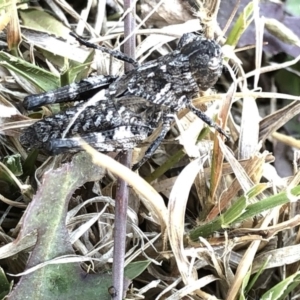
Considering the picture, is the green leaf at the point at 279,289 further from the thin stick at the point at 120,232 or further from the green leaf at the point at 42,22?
the green leaf at the point at 42,22

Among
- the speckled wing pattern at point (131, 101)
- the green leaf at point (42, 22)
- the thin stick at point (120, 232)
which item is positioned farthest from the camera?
the green leaf at point (42, 22)

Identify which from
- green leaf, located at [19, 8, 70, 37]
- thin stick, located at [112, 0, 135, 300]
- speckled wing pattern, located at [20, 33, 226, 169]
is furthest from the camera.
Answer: green leaf, located at [19, 8, 70, 37]

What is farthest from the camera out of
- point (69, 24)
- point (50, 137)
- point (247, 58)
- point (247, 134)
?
point (247, 58)

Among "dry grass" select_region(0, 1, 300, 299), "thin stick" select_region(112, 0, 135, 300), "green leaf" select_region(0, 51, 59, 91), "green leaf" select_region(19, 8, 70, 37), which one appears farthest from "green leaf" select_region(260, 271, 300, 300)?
"green leaf" select_region(19, 8, 70, 37)

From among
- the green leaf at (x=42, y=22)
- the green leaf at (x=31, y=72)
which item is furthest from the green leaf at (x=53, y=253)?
the green leaf at (x=42, y=22)

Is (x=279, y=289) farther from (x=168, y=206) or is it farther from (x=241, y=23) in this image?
(x=241, y=23)

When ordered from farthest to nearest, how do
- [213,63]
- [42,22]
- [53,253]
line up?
[42,22]
[213,63]
[53,253]

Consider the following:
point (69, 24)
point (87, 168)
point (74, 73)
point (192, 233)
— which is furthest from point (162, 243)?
point (69, 24)

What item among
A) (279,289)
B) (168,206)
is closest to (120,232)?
(168,206)

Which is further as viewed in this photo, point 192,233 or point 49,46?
point 49,46

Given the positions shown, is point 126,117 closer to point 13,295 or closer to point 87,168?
point 87,168

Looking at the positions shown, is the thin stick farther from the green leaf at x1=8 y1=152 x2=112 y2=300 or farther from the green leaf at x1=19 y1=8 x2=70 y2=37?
the green leaf at x1=19 y1=8 x2=70 y2=37
